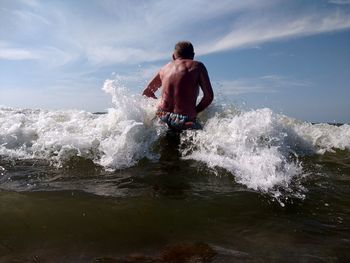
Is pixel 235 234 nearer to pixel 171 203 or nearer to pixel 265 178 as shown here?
pixel 171 203

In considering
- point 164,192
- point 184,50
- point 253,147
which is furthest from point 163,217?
point 184,50

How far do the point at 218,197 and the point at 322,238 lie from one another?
124cm

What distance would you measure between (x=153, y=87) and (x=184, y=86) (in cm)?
96

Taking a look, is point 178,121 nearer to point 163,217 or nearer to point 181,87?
point 181,87

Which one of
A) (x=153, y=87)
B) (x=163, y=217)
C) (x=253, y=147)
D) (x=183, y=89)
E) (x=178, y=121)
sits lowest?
(x=163, y=217)

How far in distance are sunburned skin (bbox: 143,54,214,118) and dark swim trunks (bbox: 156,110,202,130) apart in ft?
0.27

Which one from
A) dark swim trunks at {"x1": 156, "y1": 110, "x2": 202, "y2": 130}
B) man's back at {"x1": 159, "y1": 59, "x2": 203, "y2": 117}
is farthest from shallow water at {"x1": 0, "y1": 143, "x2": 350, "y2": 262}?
man's back at {"x1": 159, "y1": 59, "x2": 203, "y2": 117}

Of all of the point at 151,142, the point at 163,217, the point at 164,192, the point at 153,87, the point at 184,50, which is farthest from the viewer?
the point at 153,87

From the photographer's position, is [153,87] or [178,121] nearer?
[178,121]

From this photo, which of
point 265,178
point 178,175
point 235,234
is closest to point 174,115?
point 178,175

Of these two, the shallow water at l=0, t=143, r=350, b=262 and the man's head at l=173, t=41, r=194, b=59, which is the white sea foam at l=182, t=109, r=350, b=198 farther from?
the man's head at l=173, t=41, r=194, b=59

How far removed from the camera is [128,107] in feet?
22.1

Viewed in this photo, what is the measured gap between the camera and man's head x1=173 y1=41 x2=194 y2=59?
6.65m

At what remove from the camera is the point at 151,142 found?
6.26 metres
